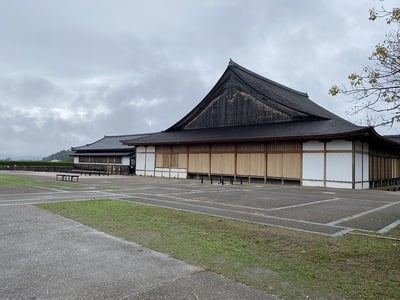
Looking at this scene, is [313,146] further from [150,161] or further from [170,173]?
[150,161]

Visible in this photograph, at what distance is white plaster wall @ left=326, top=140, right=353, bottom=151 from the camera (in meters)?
17.1

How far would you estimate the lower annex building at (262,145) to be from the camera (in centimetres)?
1769

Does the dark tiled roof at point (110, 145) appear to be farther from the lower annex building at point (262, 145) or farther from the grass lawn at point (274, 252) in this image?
the grass lawn at point (274, 252)

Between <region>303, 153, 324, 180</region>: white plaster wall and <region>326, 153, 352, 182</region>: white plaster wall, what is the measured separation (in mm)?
360

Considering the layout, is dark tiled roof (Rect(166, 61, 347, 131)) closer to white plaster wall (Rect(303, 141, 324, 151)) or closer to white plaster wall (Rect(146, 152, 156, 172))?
white plaster wall (Rect(303, 141, 324, 151))

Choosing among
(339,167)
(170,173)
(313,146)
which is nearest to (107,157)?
(170,173)

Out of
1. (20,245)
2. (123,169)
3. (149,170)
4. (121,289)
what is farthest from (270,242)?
(123,169)

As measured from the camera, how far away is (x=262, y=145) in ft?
68.4

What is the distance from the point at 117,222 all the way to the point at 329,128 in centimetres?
1506

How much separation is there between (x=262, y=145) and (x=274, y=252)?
16828 millimetres

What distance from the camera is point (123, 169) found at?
Answer: 32.0m

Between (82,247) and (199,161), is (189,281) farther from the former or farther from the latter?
(199,161)

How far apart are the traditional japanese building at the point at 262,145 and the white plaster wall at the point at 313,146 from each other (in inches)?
2.2

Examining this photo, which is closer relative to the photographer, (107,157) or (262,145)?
(262,145)
